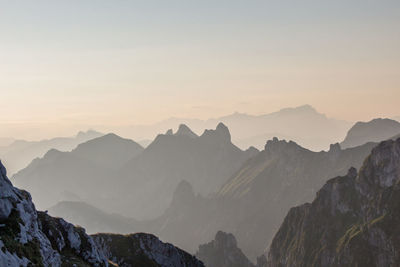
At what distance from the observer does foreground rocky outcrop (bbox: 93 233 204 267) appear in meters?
141

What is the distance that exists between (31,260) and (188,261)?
374ft

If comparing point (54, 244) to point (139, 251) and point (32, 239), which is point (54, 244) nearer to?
point (32, 239)

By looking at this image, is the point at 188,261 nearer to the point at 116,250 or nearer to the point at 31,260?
the point at 116,250

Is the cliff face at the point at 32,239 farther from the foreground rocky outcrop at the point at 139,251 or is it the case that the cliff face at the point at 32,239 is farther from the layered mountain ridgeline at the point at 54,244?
the foreground rocky outcrop at the point at 139,251

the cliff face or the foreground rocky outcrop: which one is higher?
the cliff face

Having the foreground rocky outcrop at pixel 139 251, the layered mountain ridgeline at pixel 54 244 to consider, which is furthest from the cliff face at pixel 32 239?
the foreground rocky outcrop at pixel 139 251

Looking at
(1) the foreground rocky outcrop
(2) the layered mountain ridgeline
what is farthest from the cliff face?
(1) the foreground rocky outcrop

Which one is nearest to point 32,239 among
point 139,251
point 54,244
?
point 54,244

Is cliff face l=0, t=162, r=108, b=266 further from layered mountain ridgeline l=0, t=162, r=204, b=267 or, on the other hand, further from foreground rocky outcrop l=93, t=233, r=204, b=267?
foreground rocky outcrop l=93, t=233, r=204, b=267

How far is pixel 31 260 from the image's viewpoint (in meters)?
59.6

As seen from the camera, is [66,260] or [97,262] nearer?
[66,260]

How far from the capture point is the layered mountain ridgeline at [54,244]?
197 feet

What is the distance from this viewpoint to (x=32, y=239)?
6819 centimetres

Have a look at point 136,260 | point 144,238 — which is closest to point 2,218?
point 136,260
